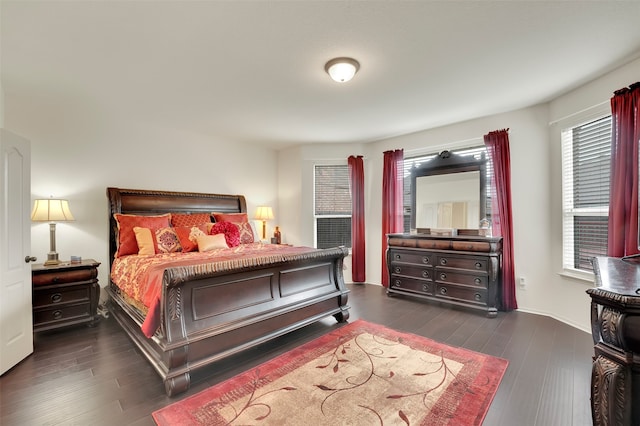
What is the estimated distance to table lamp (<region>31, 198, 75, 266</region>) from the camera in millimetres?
2988

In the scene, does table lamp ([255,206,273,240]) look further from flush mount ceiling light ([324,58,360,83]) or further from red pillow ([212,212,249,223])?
Result: flush mount ceiling light ([324,58,360,83])

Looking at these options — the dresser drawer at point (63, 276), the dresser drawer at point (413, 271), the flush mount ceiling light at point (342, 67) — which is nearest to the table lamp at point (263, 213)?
the dresser drawer at point (413, 271)

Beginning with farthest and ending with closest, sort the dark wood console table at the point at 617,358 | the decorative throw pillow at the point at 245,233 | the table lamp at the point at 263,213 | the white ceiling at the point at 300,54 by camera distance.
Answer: the table lamp at the point at 263,213, the decorative throw pillow at the point at 245,233, the white ceiling at the point at 300,54, the dark wood console table at the point at 617,358

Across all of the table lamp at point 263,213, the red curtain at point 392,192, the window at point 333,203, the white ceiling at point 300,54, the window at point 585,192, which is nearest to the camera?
the white ceiling at point 300,54

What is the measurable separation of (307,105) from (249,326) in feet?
8.55

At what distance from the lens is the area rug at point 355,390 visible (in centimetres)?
170

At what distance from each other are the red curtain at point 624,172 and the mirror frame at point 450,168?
140 cm

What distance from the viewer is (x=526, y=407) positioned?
180cm

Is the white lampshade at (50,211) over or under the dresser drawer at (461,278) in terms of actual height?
over

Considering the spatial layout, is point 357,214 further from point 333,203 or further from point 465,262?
point 465,262

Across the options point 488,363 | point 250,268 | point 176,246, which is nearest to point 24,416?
point 250,268

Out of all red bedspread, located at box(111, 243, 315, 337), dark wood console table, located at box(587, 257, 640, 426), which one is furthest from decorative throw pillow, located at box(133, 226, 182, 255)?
dark wood console table, located at box(587, 257, 640, 426)

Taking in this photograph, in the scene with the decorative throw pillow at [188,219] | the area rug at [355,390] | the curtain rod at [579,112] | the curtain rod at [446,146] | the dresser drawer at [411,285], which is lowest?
the area rug at [355,390]

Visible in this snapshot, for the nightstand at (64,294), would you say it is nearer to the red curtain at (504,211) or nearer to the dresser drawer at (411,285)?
the dresser drawer at (411,285)
